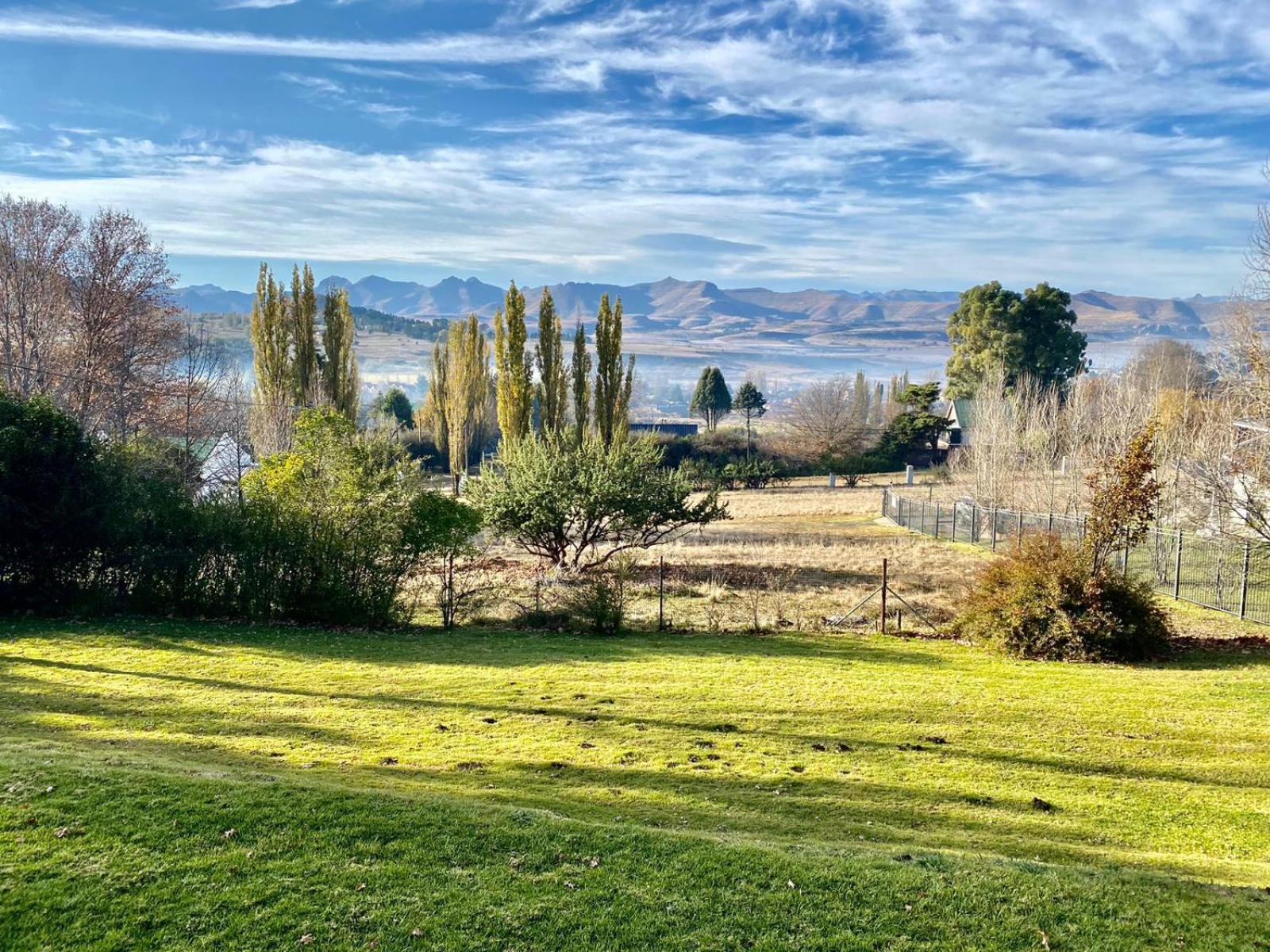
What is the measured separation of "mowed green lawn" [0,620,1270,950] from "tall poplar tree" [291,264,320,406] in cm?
2806

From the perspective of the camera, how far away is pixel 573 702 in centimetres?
1150

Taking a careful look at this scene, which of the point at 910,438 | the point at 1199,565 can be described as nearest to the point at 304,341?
the point at 1199,565

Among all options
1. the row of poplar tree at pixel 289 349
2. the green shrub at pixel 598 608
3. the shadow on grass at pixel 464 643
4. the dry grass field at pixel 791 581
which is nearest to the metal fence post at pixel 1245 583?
the dry grass field at pixel 791 581

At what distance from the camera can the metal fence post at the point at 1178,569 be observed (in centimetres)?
2033

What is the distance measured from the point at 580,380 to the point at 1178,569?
29121 mm

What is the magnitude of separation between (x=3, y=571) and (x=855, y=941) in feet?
63.3

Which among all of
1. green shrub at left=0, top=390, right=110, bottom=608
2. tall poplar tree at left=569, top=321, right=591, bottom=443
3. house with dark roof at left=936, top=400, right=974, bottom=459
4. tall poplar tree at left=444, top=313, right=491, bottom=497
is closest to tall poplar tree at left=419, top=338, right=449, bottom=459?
tall poplar tree at left=444, top=313, right=491, bottom=497

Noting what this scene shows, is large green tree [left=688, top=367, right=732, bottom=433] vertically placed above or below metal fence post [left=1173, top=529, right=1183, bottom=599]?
above

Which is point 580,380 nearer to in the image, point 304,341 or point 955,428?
point 304,341

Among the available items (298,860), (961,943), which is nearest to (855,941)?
(961,943)

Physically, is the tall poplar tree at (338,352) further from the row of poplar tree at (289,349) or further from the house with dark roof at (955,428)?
the house with dark roof at (955,428)

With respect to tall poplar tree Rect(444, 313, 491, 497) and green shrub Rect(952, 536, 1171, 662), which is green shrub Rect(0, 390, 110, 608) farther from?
tall poplar tree Rect(444, 313, 491, 497)

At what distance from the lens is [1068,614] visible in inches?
607

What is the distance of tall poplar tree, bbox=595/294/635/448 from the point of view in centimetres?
4356
